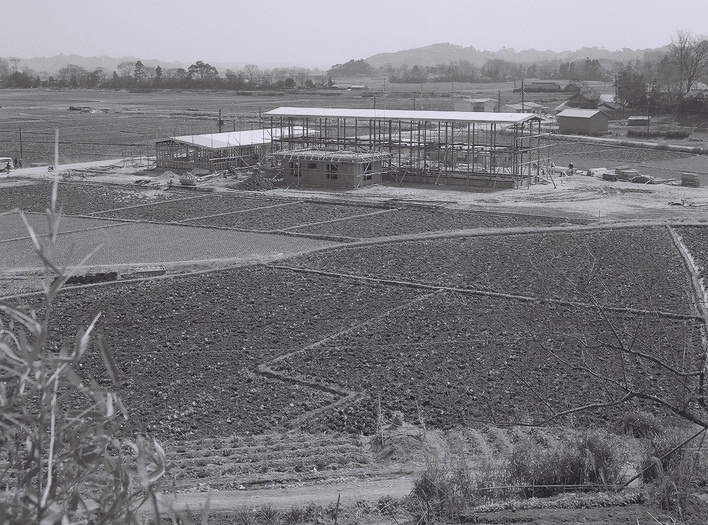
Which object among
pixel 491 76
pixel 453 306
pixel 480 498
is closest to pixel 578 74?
pixel 491 76

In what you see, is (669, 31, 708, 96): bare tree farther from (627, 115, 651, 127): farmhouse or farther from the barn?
the barn

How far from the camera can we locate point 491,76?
12538 cm

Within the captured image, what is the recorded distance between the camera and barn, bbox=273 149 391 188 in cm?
2611

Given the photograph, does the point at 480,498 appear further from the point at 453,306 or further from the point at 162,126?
the point at 162,126

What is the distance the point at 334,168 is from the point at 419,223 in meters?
6.77

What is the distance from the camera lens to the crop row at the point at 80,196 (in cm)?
2267

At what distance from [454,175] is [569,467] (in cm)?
1999

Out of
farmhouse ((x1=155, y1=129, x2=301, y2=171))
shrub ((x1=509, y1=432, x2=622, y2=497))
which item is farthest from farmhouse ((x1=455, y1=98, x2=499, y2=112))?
shrub ((x1=509, y1=432, x2=622, y2=497))

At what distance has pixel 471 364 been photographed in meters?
11.1

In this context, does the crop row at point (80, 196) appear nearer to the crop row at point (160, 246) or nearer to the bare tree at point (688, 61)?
the crop row at point (160, 246)

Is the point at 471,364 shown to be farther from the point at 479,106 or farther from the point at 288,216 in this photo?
the point at 479,106

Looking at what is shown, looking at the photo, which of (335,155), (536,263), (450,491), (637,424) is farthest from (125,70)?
(450,491)

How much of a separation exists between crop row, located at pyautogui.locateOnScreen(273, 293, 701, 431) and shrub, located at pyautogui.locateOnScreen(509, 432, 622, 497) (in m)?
1.52

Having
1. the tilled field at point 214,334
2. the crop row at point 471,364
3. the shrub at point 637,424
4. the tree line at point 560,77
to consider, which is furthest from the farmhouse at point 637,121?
the shrub at point 637,424
